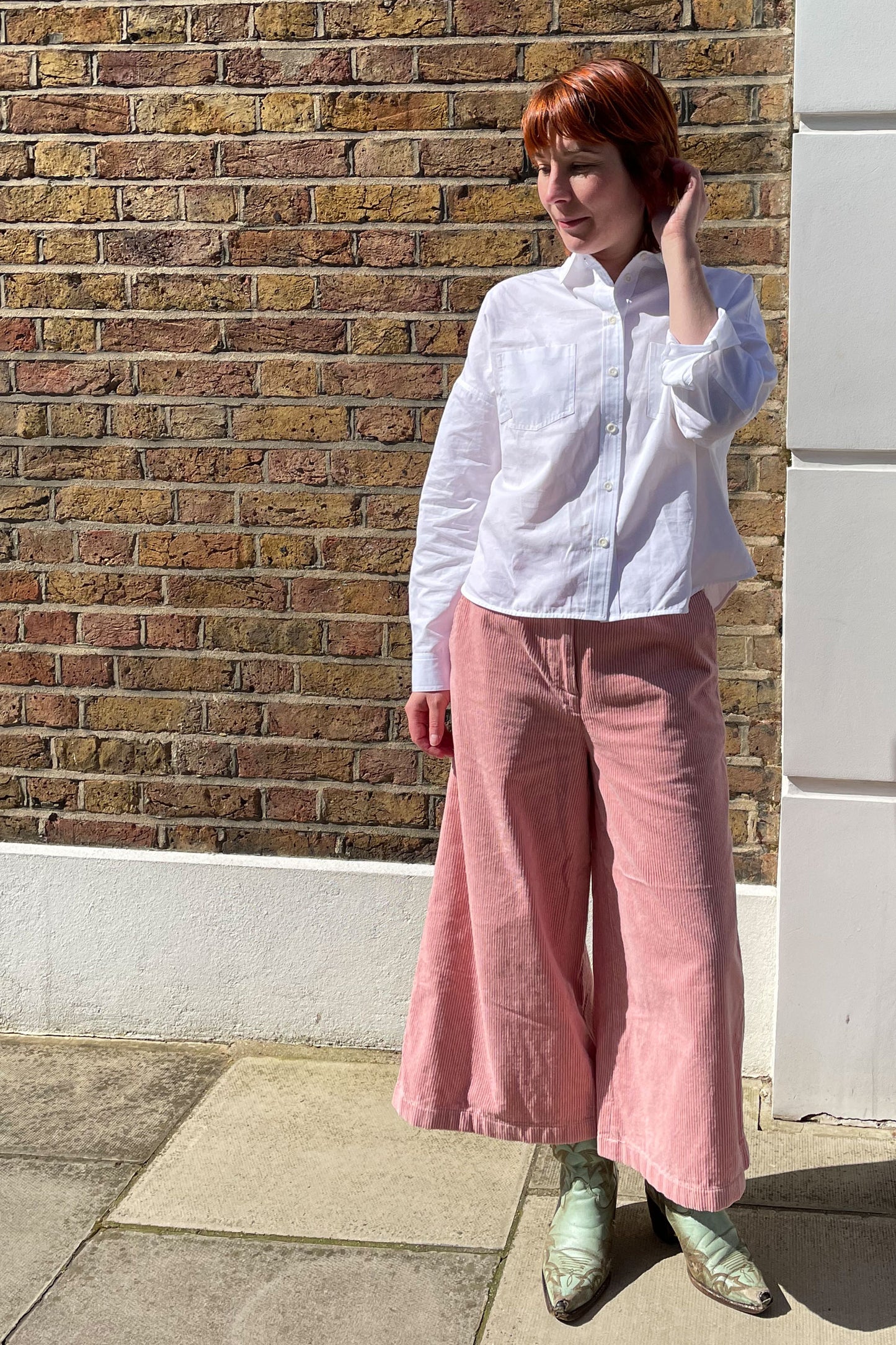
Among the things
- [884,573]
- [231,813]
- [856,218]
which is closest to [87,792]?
[231,813]

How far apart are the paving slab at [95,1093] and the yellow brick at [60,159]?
2.18 m

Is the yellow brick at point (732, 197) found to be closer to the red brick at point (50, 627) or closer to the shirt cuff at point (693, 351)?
the shirt cuff at point (693, 351)

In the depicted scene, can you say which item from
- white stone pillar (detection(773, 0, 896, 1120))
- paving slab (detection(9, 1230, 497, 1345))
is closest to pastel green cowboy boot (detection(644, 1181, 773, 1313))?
paving slab (detection(9, 1230, 497, 1345))

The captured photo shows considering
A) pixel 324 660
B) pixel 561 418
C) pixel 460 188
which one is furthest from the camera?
pixel 324 660

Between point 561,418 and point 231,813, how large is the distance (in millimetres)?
1661

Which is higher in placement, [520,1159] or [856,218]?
[856,218]

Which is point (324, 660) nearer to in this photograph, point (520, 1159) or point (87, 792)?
point (87, 792)

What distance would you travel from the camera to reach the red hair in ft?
6.89

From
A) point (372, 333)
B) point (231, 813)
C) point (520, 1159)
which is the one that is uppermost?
point (372, 333)

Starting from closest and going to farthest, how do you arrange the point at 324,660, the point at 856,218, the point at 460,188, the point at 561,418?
the point at 561,418, the point at 856,218, the point at 460,188, the point at 324,660

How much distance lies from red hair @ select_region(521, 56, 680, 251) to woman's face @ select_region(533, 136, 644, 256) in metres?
0.02

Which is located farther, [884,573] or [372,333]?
[372,333]

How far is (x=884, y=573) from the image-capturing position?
2.87m

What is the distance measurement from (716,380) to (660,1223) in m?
1.54
